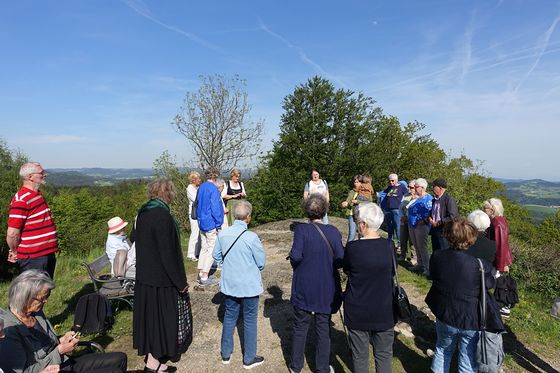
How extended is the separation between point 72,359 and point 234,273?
153cm

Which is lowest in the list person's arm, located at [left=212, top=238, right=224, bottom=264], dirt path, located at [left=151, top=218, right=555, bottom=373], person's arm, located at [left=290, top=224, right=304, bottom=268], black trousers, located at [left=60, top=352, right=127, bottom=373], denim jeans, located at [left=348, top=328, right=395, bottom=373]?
dirt path, located at [left=151, top=218, right=555, bottom=373]

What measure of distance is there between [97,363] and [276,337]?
210 cm

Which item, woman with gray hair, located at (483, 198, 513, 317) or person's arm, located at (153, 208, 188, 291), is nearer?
person's arm, located at (153, 208, 188, 291)

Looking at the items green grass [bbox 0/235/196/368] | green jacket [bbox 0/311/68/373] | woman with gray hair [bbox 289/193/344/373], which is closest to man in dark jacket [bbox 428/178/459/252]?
woman with gray hair [bbox 289/193/344/373]

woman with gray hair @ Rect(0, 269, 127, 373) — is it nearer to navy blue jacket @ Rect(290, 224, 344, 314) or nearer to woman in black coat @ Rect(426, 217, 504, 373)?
navy blue jacket @ Rect(290, 224, 344, 314)

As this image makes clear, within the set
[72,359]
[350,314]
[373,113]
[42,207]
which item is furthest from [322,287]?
[373,113]

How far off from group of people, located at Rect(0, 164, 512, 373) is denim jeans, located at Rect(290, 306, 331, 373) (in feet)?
0.03

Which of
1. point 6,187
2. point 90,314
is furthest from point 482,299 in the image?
point 6,187

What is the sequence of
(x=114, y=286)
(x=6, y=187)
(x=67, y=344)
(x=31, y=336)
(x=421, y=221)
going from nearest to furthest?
(x=31, y=336) → (x=67, y=344) → (x=114, y=286) → (x=421, y=221) → (x=6, y=187)

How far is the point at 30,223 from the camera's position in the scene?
3.95 meters

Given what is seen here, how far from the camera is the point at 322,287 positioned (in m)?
3.17

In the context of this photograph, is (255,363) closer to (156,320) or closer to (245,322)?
(245,322)

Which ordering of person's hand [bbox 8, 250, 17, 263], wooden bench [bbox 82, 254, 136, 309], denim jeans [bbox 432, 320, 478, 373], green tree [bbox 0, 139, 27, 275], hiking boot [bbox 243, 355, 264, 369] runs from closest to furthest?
denim jeans [bbox 432, 320, 478, 373]
hiking boot [bbox 243, 355, 264, 369]
person's hand [bbox 8, 250, 17, 263]
wooden bench [bbox 82, 254, 136, 309]
green tree [bbox 0, 139, 27, 275]

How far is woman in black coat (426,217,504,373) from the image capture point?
2781 millimetres
